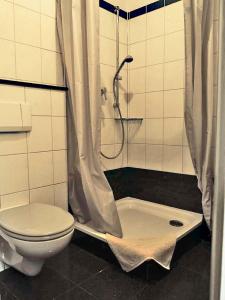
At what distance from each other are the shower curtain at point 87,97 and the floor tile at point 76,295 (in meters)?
0.41

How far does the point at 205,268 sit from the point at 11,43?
6.29ft

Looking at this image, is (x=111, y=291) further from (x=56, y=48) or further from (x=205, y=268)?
(x=56, y=48)

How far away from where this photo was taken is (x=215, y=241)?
38 cm

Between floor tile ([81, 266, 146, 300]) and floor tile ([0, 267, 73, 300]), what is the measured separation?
139mm

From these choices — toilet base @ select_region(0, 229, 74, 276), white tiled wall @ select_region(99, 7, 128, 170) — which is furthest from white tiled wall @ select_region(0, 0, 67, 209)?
white tiled wall @ select_region(99, 7, 128, 170)

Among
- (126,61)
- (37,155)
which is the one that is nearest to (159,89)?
(126,61)

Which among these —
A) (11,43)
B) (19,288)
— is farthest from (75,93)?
(19,288)

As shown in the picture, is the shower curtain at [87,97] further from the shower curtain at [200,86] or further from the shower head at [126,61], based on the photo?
the shower curtain at [200,86]

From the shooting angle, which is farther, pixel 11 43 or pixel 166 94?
pixel 166 94

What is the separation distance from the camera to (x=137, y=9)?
7.59 ft

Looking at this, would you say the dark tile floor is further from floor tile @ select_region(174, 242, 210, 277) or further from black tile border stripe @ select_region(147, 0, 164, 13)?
black tile border stripe @ select_region(147, 0, 164, 13)

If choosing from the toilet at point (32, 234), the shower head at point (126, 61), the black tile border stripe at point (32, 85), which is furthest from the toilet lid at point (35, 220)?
the shower head at point (126, 61)

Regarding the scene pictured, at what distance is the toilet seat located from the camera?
121 centimetres

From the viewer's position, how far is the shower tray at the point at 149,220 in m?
1.71
